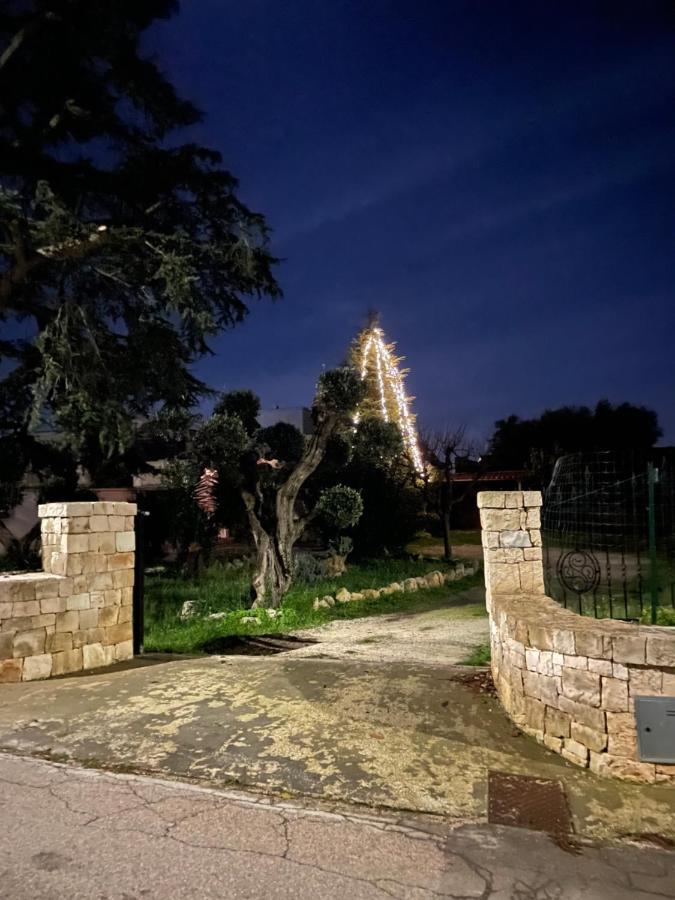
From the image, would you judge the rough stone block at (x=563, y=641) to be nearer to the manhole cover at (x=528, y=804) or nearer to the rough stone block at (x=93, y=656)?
the manhole cover at (x=528, y=804)

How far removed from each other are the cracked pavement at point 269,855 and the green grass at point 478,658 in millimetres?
3376

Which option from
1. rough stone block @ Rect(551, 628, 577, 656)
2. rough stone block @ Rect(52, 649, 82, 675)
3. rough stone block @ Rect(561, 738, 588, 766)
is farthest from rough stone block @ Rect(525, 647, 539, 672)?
rough stone block @ Rect(52, 649, 82, 675)

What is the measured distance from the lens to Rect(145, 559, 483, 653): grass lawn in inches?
351

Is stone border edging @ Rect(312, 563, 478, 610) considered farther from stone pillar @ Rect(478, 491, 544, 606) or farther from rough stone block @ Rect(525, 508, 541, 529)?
rough stone block @ Rect(525, 508, 541, 529)

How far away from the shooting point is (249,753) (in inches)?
159

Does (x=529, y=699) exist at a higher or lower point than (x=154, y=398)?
lower

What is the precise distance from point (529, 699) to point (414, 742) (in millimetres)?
942

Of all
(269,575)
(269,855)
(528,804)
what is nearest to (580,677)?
(528,804)

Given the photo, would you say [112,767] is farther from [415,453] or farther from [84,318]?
[415,453]

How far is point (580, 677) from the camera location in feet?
13.0

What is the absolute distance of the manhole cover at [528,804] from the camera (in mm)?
3264

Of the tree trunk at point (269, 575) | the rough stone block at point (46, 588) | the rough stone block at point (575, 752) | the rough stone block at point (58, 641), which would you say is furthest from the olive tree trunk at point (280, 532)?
the rough stone block at point (575, 752)

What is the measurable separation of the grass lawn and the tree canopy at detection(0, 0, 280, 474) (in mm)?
3684

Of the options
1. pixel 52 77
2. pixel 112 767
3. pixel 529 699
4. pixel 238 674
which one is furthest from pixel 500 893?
pixel 52 77
